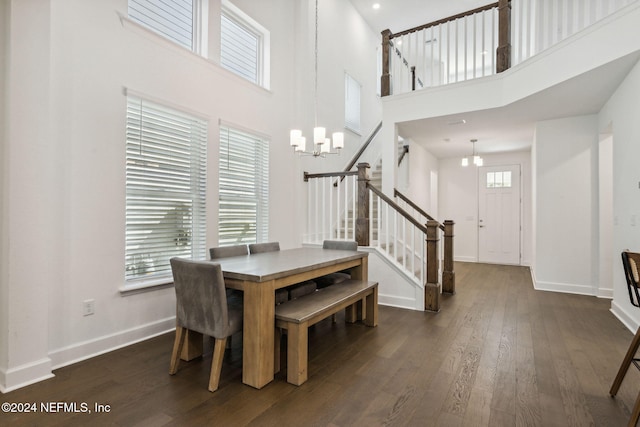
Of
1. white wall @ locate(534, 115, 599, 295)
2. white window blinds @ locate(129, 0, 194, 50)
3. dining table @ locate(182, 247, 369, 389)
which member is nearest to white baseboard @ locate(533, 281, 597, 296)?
white wall @ locate(534, 115, 599, 295)

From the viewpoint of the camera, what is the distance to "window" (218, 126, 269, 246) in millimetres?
4000

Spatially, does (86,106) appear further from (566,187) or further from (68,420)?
(566,187)

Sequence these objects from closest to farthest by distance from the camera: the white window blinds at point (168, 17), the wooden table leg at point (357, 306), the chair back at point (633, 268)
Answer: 1. the chair back at point (633, 268)
2. the white window blinds at point (168, 17)
3. the wooden table leg at point (357, 306)

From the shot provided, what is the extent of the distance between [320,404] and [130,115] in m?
2.89

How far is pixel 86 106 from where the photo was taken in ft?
8.78

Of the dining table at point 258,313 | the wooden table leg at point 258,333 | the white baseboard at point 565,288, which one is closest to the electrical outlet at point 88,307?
the dining table at point 258,313

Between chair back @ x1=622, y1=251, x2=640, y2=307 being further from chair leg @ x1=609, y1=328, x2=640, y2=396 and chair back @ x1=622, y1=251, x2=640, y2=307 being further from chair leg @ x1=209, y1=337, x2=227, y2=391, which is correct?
chair leg @ x1=209, y1=337, x2=227, y2=391

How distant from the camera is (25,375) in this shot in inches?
87.7

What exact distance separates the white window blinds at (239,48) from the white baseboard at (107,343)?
3.10 meters

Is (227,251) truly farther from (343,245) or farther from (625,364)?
(625,364)

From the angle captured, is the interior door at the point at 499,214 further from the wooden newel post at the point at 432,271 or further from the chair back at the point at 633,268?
the chair back at the point at 633,268

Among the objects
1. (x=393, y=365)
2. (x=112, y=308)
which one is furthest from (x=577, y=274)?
(x=112, y=308)

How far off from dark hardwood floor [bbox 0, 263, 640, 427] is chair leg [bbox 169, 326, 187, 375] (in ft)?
0.20

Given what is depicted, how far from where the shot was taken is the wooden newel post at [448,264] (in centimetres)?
496
